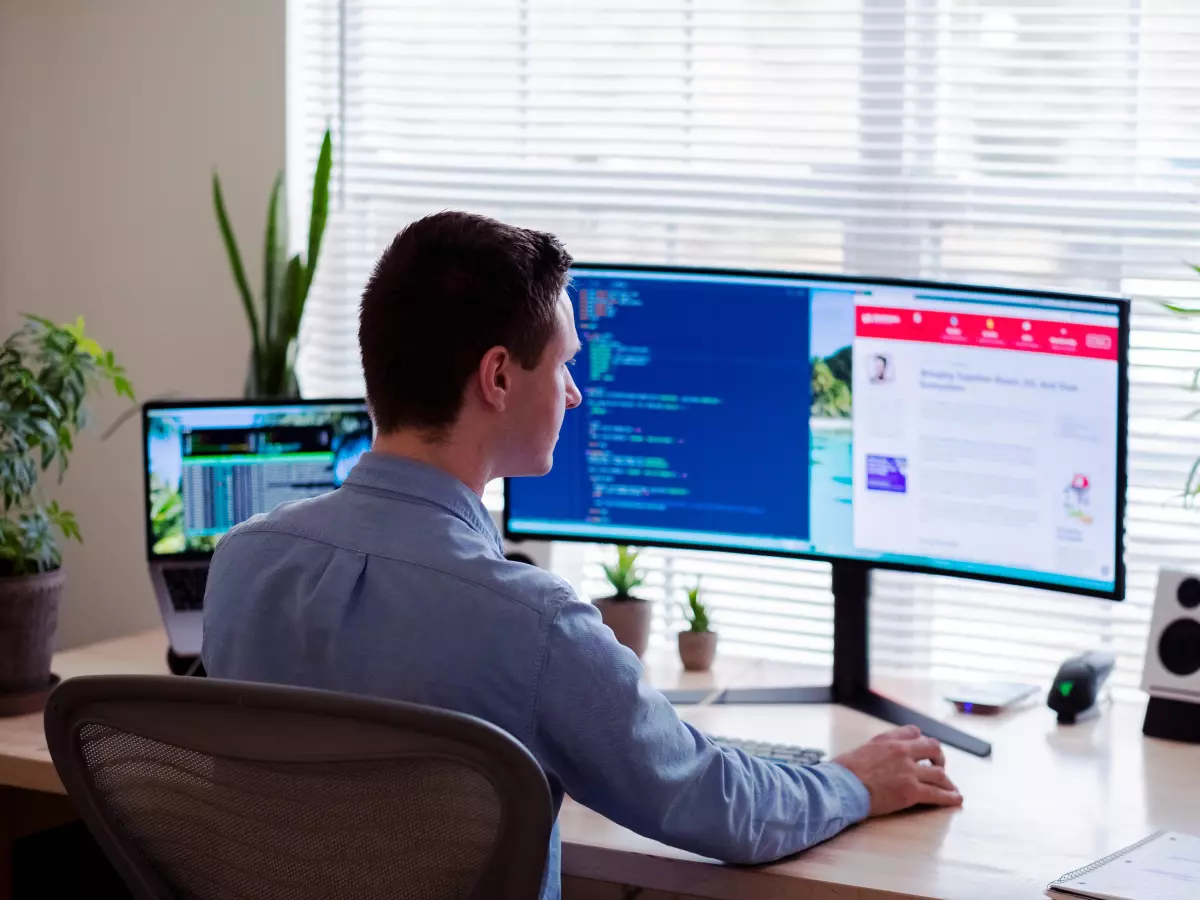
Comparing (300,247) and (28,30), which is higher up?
(28,30)

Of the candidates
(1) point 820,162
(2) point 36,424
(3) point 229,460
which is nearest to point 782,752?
(3) point 229,460

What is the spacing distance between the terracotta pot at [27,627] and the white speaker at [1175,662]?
147 centimetres

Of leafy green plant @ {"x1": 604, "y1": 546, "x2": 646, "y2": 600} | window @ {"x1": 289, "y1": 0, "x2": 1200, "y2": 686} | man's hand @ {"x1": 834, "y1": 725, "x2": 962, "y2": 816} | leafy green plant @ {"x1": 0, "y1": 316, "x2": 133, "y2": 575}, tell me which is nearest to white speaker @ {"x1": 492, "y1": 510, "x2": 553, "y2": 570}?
leafy green plant @ {"x1": 604, "y1": 546, "x2": 646, "y2": 600}

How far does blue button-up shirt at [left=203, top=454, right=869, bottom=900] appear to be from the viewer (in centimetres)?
123

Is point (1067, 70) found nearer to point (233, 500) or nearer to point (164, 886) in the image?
point (233, 500)

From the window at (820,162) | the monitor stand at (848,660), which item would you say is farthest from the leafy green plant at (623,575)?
the window at (820,162)

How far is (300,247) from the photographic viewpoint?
2879 millimetres

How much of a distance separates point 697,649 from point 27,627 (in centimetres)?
94

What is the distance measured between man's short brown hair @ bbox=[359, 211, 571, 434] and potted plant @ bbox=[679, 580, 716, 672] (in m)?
0.93

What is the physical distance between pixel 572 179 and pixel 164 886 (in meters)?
1.76

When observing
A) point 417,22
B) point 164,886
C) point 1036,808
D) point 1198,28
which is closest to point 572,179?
point 417,22

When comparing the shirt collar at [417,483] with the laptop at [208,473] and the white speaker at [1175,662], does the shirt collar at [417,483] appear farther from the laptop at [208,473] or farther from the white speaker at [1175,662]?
the white speaker at [1175,662]

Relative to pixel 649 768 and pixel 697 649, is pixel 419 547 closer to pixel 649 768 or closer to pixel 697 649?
pixel 649 768

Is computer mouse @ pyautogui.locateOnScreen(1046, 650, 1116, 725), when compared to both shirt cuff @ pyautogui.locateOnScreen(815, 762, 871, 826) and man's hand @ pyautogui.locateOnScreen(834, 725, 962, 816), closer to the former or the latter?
man's hand @ pyautogui.locateOnScreen(834, 725, 962, 816)
